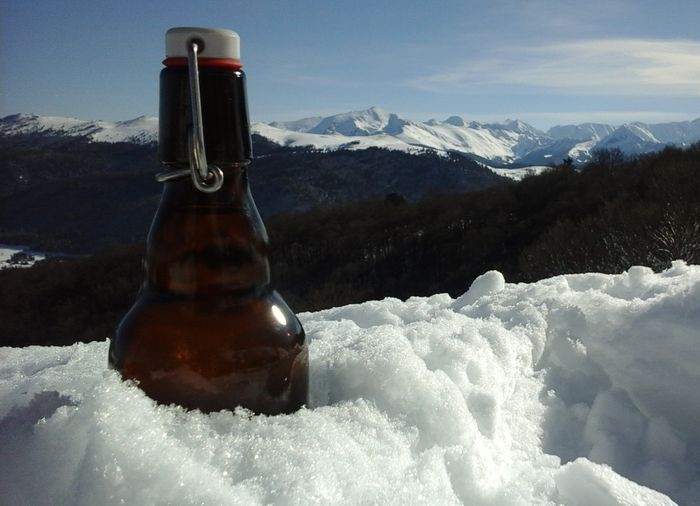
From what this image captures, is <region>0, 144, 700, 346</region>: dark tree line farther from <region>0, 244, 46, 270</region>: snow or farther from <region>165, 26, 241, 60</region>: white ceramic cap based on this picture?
<region>0, 244, 46, 270</region>: snow

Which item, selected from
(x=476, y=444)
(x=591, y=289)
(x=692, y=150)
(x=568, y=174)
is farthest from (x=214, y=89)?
(x=568, y=174)

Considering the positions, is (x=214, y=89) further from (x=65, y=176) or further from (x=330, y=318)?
(x=65, y=176)

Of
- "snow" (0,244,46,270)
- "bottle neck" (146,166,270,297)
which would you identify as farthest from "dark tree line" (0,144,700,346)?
"snow" (0,244,46,270)

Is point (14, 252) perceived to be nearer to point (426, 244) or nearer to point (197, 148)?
point (426, 244)

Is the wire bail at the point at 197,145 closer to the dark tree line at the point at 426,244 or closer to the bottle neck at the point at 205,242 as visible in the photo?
the bottle neck at the point at 205,242

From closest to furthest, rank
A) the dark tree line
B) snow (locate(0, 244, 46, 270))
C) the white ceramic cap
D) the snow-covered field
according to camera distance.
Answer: the snow-covered field < the white ceramic cap < the dark tree line < snow (locate(0, 244, 46, 270))

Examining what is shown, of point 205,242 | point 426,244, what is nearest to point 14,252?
point 426,244

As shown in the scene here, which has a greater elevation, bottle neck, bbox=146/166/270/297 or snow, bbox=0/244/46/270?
bottle neck, bbox=146/166/270/297
